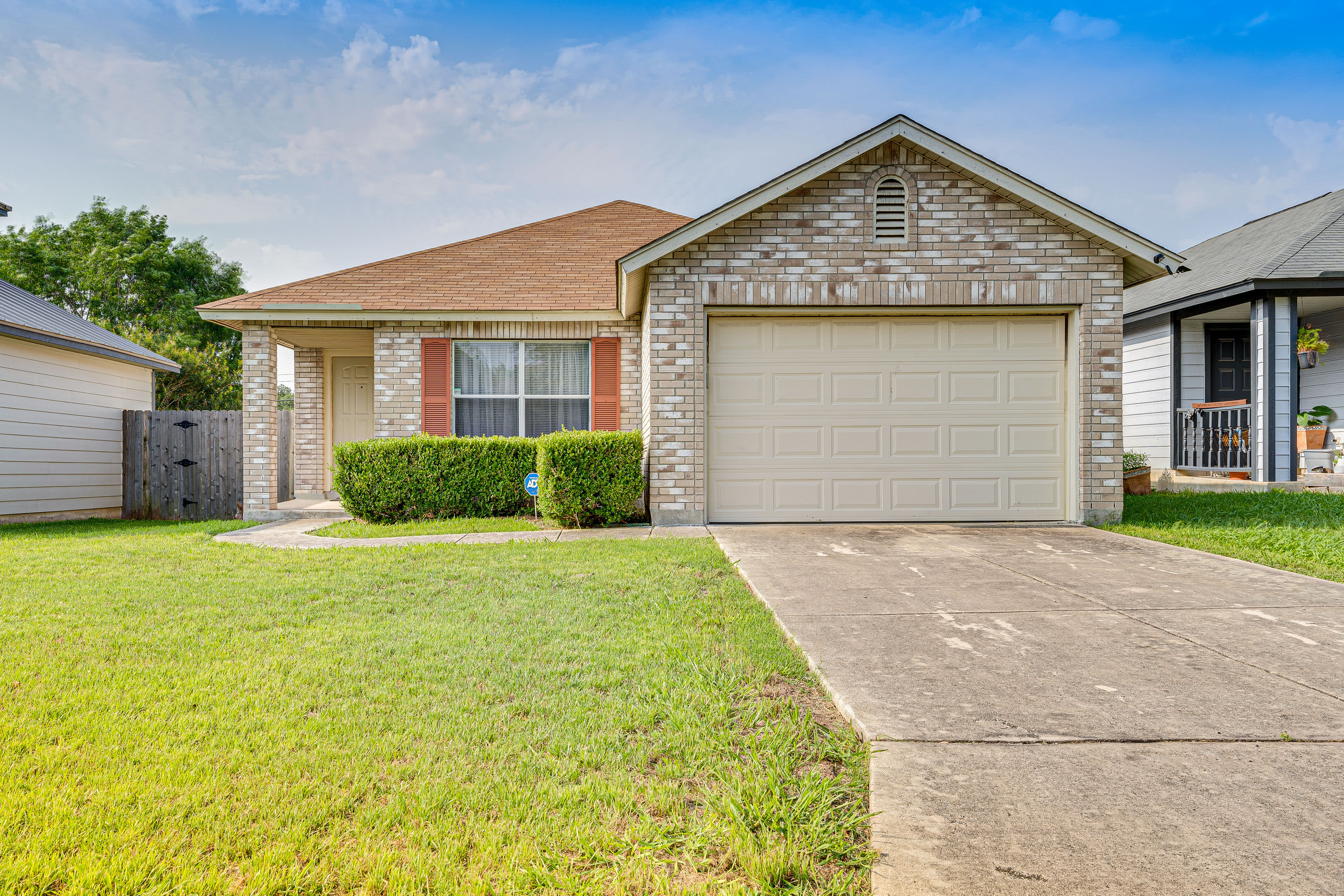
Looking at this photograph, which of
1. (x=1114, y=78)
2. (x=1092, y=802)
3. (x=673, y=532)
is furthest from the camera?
(x=1114, y=78)

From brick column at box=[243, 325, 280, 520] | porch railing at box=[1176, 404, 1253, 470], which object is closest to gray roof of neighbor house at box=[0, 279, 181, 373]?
brick column at box=[243, 325, 280, 520]

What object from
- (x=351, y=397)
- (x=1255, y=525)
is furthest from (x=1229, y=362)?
(x=351, y=397)

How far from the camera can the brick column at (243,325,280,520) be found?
9922mm

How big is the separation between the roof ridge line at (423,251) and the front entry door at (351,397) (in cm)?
180

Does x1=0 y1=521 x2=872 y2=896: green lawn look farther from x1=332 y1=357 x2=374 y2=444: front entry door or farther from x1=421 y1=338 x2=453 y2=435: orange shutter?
x1=332 y1=357 x2=374 y2=444: front entry door

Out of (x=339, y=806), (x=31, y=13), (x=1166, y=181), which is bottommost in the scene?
(x=339, y=806)

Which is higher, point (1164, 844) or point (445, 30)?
point (445, 30)

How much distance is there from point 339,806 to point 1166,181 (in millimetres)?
22708

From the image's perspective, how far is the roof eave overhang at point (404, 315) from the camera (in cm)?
960

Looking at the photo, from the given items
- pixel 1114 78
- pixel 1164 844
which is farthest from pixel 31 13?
pixel 1114 78

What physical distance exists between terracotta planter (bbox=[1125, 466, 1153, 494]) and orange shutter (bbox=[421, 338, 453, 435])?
11059mm

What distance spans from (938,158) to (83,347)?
13.8 meters

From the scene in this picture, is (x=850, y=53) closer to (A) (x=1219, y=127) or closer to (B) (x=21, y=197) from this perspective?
(A) (x=1219, y=127)

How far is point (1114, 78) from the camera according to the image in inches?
560
